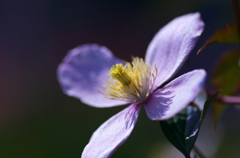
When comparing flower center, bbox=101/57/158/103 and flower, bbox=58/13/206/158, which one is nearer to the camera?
flower, bbox=58/13/206/158

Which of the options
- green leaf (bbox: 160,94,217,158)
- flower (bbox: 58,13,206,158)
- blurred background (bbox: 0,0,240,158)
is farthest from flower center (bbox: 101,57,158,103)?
blurred background (bbox: 0,0,240,158)

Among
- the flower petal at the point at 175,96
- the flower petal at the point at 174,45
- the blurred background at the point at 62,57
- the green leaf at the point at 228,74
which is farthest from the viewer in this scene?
the blurred background at the point at 62,57

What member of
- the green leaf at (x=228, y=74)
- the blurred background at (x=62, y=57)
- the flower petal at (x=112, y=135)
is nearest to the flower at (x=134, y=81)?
the flower petal at (x=112, y=135)

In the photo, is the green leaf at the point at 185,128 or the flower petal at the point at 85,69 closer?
the green leaf at the point at 185,128

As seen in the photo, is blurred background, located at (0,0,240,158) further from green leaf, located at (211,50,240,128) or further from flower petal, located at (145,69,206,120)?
flower petal, located at (145,69,206,120)

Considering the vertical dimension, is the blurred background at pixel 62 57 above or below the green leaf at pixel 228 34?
below

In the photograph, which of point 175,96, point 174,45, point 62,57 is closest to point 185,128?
point 175,96

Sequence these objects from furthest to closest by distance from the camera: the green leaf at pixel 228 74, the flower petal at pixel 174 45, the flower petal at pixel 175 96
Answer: the green leaf at pixel 228 74 → the flower petal at pixel 174 45 → the flower petal at pixel 175 96

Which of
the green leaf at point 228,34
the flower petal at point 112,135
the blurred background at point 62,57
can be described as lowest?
the blurred background at point 62,57

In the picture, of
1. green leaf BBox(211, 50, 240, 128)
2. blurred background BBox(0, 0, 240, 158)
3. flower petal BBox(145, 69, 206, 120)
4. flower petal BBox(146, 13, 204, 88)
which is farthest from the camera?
blurred background BBox(0, 0, 240, 158)

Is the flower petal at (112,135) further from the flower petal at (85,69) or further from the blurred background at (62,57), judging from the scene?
the blurred background at (62,57)
